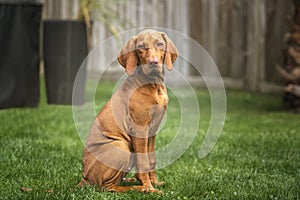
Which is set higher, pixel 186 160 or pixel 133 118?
pixel 133 118

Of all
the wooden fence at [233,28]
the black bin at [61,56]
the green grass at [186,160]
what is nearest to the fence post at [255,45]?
the wooden fence at [233,28]

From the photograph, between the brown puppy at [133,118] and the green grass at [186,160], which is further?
the green grass at [186,160]

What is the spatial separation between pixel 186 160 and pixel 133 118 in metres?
1.68

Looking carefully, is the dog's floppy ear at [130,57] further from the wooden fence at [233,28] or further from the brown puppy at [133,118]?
the wooden fence at [233,28]

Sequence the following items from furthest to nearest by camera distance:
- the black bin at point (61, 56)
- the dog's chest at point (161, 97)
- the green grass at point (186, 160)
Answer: the black bin at point (61, 56) → the green grass at point (186, 160) → the dog's chest at point (161, 97)

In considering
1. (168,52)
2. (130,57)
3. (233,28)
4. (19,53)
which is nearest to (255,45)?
(233,28)

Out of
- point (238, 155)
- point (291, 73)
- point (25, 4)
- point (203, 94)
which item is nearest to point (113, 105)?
point (238, 155)

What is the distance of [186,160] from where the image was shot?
220 inches

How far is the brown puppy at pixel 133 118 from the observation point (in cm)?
398

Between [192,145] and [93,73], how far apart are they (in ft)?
24.7

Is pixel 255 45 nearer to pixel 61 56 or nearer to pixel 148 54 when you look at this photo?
pixel 61 56

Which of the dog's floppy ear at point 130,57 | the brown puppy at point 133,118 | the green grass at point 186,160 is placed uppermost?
the dog's floppy ear at point 130,57

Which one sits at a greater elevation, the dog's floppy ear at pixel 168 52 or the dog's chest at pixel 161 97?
the dog's floppy ear at pixel 168 52

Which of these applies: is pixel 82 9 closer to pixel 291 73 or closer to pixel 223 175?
pixel 291 73
